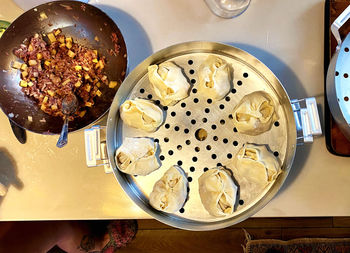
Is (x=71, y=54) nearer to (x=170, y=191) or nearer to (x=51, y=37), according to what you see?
(x=51, y=37)

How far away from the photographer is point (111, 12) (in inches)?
35.5

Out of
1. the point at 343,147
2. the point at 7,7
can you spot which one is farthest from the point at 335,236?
the point at 7,7

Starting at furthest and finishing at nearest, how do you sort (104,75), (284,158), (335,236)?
(335,236) → (104,75) → (284,158)

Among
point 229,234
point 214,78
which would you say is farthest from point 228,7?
point 229,234

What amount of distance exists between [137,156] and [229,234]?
0.96 metres

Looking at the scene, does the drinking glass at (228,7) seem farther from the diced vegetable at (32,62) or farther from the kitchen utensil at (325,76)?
the diced vegetable at (32,62)

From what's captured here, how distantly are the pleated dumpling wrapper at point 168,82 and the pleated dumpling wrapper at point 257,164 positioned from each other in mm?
228

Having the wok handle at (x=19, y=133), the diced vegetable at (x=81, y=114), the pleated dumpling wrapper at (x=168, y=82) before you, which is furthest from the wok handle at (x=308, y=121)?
the wok handle at (x=19, y=133)

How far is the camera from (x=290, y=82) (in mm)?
841

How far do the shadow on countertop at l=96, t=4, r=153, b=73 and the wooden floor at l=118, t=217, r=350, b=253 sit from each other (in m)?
0.95

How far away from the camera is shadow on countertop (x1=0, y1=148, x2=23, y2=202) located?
2.86 ft

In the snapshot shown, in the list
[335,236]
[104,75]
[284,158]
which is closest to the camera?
[284,158]

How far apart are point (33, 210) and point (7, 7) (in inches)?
27.4

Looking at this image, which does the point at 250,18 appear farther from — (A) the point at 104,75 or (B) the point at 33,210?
(B) the point at 33,210
